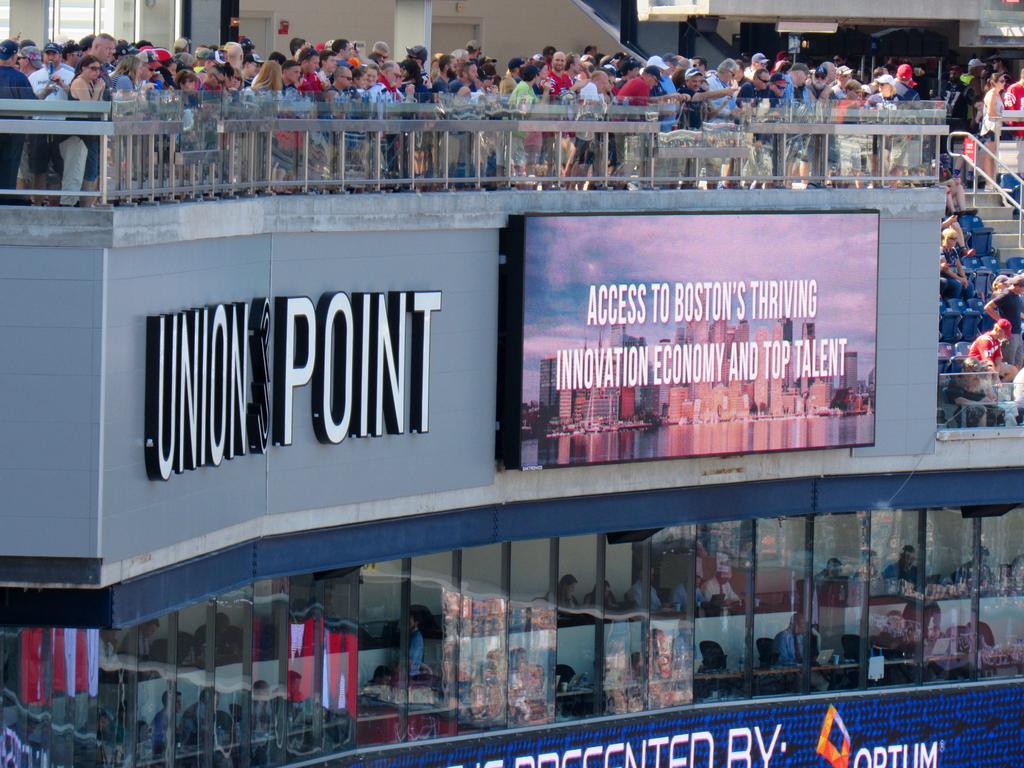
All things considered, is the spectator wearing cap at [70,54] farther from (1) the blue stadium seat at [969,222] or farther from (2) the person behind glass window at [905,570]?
(1) the blue stadium seat at [969,222]

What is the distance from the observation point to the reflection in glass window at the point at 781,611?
22.7 meters

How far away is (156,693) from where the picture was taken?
1791 centimetres

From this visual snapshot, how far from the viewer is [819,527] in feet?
75.2

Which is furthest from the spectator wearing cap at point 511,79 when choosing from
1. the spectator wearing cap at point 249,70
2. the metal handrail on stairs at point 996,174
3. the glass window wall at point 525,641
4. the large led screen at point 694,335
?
the metal handrail on stairs at point 996,174

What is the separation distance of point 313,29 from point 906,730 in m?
15.9

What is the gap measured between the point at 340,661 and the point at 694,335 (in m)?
4.38

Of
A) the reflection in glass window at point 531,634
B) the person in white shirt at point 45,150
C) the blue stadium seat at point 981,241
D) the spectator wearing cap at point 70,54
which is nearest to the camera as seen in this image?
the person in white shirt at point 45,150

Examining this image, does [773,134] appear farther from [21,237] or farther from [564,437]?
[21,237]

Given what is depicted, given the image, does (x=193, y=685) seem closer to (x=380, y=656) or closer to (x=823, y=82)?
(x=380, y=656)

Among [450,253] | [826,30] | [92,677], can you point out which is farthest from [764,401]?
[826,30]

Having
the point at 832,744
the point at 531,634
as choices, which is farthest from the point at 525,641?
the point at 832,744

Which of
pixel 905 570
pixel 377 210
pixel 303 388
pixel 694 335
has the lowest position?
pixel 905 570

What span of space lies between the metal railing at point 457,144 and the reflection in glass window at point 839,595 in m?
3.87

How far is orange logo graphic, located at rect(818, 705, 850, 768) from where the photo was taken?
22.9 metres
